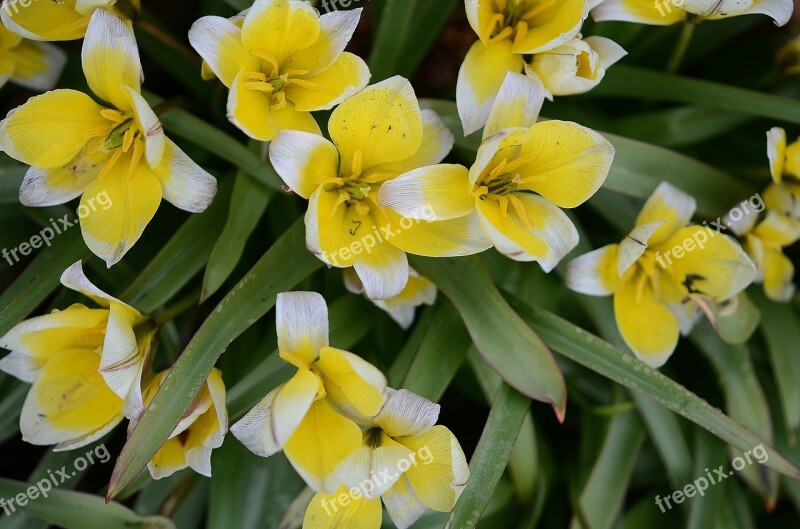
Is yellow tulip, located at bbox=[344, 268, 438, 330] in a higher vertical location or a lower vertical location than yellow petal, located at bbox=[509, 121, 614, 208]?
lower

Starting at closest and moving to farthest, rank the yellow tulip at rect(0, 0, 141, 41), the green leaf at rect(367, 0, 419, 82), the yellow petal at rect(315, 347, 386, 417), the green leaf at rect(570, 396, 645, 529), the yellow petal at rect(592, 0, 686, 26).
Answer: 1. the yellow petal at rect(315, 347, 386, 417)
2. the yellow tulip at rect(0, 0, 141, 41)
3. the yellow petal at rect(592, 0, 686, 26)
4. the green leaf at rect(367, 0, 419, 82)
5. the green leaf at rect(570, 396, 645, 529)

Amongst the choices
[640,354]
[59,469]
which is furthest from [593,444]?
[59,469]

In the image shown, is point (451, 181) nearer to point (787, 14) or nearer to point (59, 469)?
point (787, 14)

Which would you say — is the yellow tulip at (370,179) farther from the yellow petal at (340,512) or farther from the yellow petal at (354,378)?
the yellow petal at (340,512)

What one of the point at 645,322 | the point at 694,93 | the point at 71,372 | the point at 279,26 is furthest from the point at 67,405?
the point at 694,93

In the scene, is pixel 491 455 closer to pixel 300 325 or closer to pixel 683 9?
pixel 300 325

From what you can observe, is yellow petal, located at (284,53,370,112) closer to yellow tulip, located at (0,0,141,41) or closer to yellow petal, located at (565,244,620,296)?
yellow tulip, located at (0,0,141,41)

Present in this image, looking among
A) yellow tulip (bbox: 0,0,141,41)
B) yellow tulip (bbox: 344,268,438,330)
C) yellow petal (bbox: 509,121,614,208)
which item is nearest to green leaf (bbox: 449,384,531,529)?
yellow tulip (bbox: 344,268,438,330)
